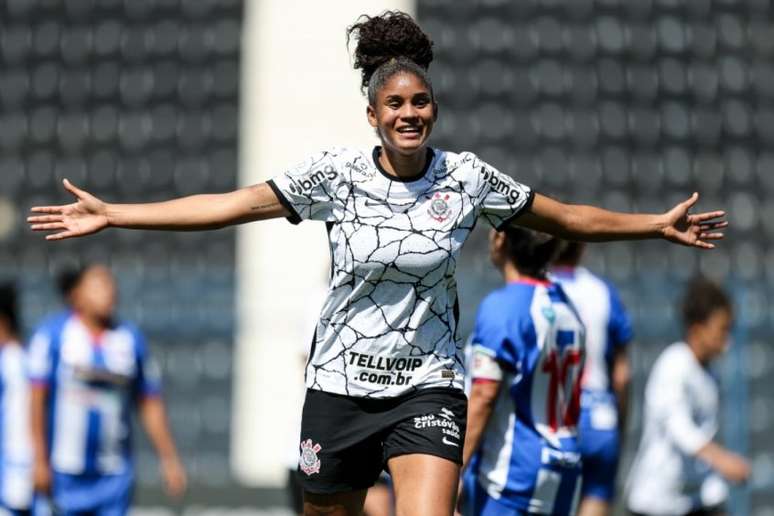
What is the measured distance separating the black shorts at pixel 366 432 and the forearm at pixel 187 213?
0.68 m

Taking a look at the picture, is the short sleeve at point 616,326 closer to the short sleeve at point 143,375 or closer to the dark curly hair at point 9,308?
the short sleeve at point 143,375

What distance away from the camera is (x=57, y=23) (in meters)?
15.8

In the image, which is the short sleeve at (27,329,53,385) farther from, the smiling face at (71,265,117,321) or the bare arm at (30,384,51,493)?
the smiling face at (71,265,117,321)

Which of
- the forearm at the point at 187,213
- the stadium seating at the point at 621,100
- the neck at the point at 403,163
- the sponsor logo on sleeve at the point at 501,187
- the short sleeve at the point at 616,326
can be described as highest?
the stadium seating at the point at 621,100

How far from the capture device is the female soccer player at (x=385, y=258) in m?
5.40

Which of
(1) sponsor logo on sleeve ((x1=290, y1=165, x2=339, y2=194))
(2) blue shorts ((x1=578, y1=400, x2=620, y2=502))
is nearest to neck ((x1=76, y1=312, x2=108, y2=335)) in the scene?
(2) blue shorts ((x1=578, y1=400, x2=620, y2=502))

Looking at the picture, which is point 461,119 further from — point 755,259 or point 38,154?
point 38,154

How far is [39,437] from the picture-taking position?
9.52m

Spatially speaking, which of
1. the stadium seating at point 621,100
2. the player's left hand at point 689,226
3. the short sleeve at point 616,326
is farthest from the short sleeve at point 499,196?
the stadium seating at point 621,100

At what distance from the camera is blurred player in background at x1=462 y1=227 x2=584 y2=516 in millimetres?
6195

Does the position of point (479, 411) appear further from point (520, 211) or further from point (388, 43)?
point (388, 43)

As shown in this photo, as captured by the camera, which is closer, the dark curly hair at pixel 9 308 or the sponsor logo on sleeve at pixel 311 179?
the sponsor logo on sleeve at pixel 311 179

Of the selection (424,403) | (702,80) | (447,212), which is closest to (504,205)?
(447,212)

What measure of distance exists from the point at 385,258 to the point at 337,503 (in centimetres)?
86
